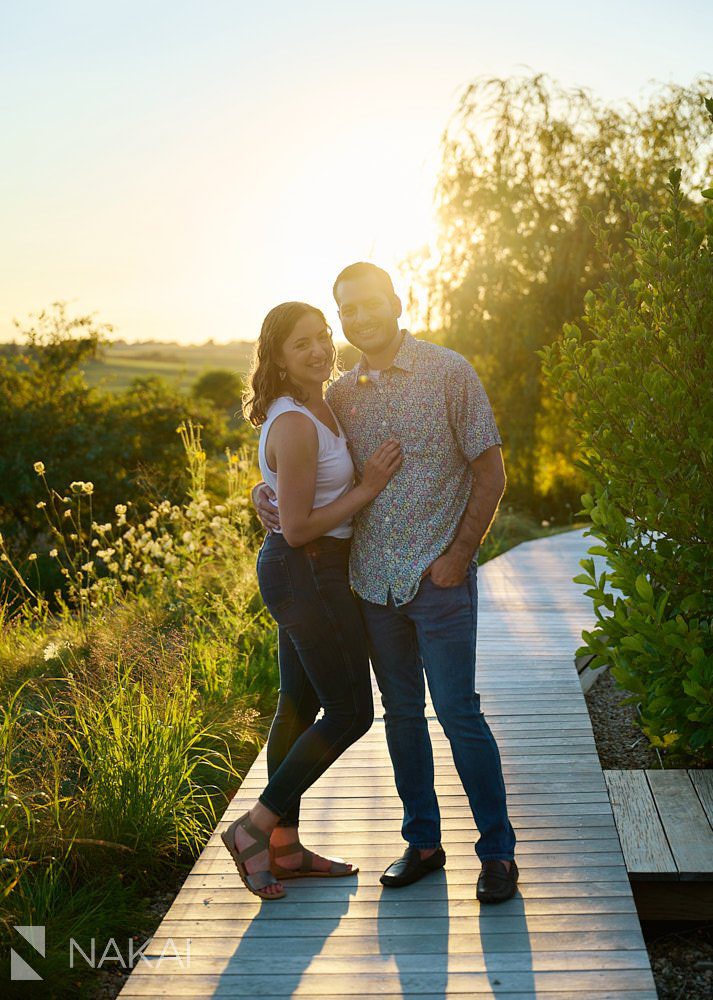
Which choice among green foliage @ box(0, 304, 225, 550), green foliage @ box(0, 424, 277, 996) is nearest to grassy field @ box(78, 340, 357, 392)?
green foliage @ box(0, 304, 225, 550)

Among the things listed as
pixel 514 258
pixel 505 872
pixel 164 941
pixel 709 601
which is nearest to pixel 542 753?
pixel 709 601

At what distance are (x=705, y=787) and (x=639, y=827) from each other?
43 cm

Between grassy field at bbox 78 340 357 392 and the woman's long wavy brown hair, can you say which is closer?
the woman's long wavy brown hair

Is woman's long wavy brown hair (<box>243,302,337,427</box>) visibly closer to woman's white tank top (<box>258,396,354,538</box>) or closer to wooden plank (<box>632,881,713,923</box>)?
woman's white tank top (<box>258,396,354,538</box>)

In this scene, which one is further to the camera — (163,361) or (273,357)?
(163,361)

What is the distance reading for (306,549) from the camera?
284 centimetres

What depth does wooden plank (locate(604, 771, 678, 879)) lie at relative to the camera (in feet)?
10.1

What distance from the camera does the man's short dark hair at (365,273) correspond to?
2863mm

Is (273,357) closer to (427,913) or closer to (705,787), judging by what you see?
(427,913)

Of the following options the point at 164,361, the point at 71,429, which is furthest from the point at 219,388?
the point at 164,361

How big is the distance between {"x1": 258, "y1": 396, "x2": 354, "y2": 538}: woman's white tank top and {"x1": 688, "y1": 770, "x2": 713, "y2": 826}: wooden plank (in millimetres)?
1652

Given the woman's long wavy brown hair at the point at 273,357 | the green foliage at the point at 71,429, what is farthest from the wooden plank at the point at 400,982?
the green foliage at the point at 71,429

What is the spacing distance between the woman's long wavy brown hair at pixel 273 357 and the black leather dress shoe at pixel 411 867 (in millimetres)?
1401

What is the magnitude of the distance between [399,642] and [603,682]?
2.91 meters
